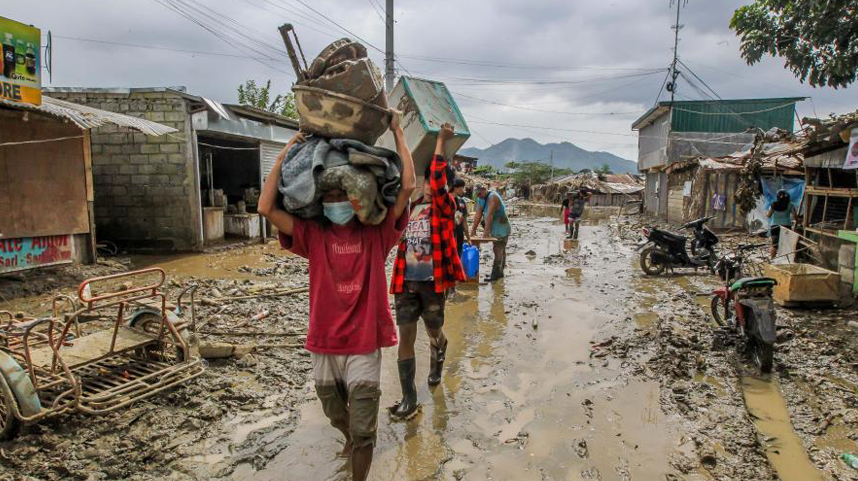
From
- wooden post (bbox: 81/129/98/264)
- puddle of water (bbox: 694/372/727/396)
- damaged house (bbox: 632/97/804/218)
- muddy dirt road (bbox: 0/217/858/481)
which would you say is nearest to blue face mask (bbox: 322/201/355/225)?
muddy dirt road (bbox: 0/217/858/481)

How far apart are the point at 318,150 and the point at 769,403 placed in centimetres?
422

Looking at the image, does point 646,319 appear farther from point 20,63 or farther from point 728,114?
point 728,114

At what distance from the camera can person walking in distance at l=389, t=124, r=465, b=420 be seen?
389 cm

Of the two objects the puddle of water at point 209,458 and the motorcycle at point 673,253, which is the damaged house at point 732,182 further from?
the puddle of water at point 209,458

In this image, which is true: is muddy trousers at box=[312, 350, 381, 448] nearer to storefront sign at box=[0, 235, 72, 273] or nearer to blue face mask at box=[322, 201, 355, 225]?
blue face mask at box=[322, 201, 355, 225]

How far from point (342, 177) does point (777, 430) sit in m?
3.73

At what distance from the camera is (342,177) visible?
7.86ft

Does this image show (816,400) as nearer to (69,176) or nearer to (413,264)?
(413,264)

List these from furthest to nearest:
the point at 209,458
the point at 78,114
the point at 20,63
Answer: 1. the point at 78,114
2. the point at 20,63
3. the point at 209,458

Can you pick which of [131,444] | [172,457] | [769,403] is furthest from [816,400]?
[131,444]

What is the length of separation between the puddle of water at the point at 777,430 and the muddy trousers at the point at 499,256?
479 cm

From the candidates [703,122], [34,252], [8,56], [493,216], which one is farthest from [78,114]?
[703,122]

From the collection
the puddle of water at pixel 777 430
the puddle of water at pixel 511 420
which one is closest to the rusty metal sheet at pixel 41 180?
the puddle of water at pixel 511 420

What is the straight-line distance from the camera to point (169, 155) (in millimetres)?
12320
